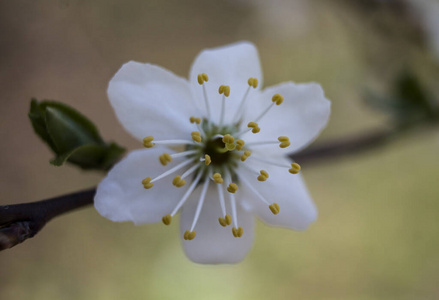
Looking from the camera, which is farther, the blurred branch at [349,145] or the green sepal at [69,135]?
the blurred branch at [349,145]

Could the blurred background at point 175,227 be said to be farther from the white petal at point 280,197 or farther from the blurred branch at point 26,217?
the blurred branch at point 26,217

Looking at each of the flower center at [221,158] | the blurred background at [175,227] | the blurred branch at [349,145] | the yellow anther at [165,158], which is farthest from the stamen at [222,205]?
the blurred background at [175,227]

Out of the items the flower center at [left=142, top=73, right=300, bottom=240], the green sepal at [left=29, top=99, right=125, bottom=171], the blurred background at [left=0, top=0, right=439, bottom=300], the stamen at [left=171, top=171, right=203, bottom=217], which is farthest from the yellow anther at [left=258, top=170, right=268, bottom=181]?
the blurred background at [left=0, top=0, right=439, bottom=300]

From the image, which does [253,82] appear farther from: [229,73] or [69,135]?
[69,135]

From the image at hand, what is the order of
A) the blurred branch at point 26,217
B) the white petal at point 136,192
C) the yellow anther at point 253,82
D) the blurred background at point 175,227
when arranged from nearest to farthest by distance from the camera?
1. the blurred branch at point 26,217
2. the white petal at point 136,192
3. the yellow anther at point 253,82
4. the blurred background at point 175,227

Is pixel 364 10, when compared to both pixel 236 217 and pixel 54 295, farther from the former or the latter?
pixel 54 295

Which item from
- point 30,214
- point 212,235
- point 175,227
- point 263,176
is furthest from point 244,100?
point 175,227

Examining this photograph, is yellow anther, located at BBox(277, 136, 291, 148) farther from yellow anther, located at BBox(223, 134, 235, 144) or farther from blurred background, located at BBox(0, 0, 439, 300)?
blurred background, located at BBox(0, 0, 439, 300)
